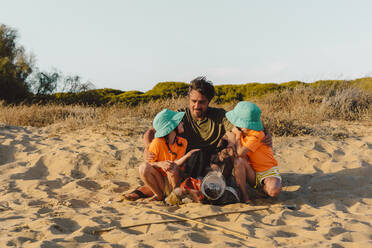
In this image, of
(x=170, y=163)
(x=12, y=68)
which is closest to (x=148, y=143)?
(x=170, y=163)

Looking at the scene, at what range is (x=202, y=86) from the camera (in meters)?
4.18

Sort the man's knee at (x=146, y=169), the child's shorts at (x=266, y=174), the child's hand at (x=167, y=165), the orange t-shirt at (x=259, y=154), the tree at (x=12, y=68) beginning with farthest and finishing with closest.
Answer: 1. the tree at (x=12, y=68)
2. the child's shorts at (x=266, y=174)
3. the orange t-shirt at (x=259, y=154)
4. the man's knee at (x=146, y=169)
5. the child's hand at (x=167, y=165)

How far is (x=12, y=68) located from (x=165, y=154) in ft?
49.2

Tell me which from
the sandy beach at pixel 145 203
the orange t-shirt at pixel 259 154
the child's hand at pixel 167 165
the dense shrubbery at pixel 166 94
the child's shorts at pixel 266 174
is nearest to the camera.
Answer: the sandy beach at pixel 145 203

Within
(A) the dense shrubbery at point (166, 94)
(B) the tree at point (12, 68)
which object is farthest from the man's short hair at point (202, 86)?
(B) the tree at point (12, 68)

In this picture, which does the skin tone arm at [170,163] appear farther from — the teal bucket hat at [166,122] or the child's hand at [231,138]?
the child's hand at [231,138]

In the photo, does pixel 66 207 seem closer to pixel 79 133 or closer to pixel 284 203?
pixel 284 203

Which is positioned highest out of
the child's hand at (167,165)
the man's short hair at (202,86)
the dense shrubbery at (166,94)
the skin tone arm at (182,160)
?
the dense shrubbery at (166,94)

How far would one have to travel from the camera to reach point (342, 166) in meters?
5.48

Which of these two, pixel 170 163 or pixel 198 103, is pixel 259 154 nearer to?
pixel 198 103

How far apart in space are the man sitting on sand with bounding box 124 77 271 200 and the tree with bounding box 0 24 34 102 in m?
13.1

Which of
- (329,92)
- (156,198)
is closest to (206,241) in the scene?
(156,198)

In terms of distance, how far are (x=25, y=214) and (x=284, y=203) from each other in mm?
2904

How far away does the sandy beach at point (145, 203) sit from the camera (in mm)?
2951
